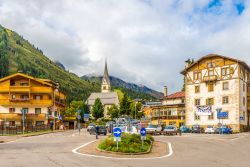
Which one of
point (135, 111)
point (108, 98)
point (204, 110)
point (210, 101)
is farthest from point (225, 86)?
point (108, 98)

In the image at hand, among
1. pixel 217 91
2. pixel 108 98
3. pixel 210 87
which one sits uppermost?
pixel 210 87

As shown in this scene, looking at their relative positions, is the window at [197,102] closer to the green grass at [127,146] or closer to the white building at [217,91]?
the white building at [217,91]

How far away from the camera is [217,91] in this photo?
74.9 m

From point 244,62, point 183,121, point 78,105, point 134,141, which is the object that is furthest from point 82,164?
point 78,105

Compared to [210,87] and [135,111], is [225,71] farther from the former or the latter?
[135,111]

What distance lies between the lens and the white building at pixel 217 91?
235 feet

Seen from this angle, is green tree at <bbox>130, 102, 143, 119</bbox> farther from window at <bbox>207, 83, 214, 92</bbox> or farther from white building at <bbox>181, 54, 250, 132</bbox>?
window at <bbox>207, 83, 214, 92</bbox>

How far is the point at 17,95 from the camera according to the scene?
80.8 metres

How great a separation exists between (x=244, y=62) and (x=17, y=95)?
44.1 meters

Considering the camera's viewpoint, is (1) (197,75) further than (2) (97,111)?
No

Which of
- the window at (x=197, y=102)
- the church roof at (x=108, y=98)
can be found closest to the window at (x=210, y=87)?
the window at (x=197, y=102)

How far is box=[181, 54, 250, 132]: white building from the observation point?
71688 millimetres

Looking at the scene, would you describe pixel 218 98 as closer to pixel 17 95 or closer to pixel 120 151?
pixel 17 95

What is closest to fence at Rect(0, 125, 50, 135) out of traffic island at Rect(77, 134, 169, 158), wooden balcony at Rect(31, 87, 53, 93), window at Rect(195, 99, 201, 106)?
wooden balcony at Rect(31, 87, 53, 93)
